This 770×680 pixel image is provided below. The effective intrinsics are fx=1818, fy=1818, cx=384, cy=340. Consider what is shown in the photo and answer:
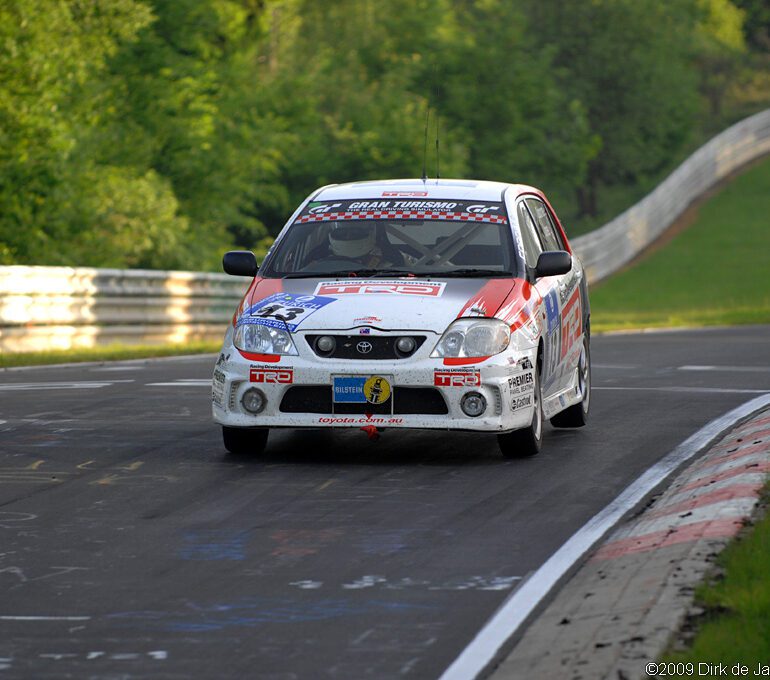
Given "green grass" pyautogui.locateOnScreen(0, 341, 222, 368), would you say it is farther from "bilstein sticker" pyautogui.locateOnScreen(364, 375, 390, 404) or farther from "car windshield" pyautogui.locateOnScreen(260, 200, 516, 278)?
"bilstein sticker" pyautogui.locateOnScreen(364, 375, 390, 404)

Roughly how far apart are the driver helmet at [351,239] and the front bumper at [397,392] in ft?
4.21

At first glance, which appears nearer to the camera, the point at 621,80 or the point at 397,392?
the point at 397,392

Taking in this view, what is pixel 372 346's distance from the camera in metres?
10.8

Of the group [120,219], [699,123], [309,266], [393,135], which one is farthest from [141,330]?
[699,123]

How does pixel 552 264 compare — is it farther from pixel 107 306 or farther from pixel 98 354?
pixel 107 306

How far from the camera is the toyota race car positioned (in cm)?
1073

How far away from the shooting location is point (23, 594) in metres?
7.24

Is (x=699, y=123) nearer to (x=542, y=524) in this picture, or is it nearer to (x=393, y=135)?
(x=393, y=135)

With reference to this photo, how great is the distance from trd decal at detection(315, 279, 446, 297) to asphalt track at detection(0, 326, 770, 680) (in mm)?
1031

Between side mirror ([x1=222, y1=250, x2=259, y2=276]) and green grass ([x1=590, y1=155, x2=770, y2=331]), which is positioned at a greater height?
side mirror ([x1=222, y1=250, x2=259, y2=276])

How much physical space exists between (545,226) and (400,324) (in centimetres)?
281

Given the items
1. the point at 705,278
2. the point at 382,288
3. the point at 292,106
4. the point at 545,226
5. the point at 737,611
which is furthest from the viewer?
the point at 292,106

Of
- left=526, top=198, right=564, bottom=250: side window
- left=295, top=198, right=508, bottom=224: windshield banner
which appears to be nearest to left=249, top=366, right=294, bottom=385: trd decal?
left=295, top=198, right=508, bottom=224: windshield banner

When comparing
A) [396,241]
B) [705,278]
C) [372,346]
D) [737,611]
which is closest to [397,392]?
[372,346]
